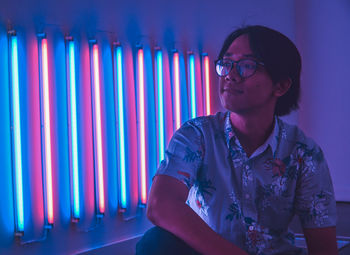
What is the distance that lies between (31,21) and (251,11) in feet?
8.20

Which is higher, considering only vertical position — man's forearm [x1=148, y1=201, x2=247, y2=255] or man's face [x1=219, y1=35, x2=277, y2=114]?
man's face [x1=219, y1=35, x2=277, y2=114]

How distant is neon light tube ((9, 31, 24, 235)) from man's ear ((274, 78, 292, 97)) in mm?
1471

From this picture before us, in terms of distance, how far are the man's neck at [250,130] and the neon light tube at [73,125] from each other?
132cm

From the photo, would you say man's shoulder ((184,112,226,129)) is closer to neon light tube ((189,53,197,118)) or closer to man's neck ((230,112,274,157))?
man's neck ((230,112,274,157))

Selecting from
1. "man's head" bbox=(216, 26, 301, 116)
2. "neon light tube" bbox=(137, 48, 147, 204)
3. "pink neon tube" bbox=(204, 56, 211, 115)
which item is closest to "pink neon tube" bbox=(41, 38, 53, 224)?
"neon light tube" bbox=(137, 48, 147, 204)

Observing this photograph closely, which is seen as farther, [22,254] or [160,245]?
[22,254]

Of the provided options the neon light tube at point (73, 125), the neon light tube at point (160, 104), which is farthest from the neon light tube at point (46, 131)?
the neon light tube at point (160, 104)

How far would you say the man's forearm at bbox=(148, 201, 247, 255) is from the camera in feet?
4.46

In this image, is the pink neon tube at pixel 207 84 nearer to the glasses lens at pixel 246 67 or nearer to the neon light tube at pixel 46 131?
Result: the neon light tube at pixel 46 131

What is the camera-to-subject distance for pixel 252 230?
5.08ft

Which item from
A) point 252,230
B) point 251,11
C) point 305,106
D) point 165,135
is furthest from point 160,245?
point 305,106

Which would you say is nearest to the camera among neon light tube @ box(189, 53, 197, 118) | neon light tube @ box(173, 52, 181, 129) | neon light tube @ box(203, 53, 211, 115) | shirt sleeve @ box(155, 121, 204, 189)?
shirt sleeve @ box(155, 121, 204, 189)

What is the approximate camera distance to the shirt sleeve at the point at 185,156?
60.0 inches

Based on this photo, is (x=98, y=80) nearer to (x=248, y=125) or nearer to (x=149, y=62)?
(x=149, y=62)
